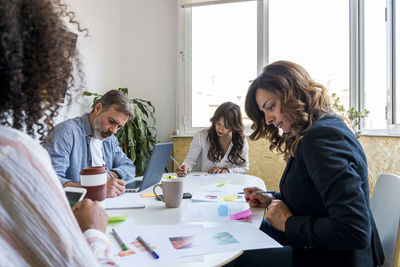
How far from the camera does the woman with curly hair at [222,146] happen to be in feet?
8.25

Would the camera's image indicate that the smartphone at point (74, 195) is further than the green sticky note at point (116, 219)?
No

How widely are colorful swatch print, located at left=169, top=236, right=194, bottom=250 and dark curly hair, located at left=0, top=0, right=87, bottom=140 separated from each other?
48 centimetres

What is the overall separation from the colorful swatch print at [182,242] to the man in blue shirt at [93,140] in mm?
939

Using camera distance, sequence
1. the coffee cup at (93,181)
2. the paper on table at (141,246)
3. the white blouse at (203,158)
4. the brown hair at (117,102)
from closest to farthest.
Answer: the paper on table at (141,246) < the coffee cup at (93,181) < the brown hair at (117,102) < the white blouse at (203,158)

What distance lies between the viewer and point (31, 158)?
44 cm

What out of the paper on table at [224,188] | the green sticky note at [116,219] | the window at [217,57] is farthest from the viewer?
the window at [217,57]

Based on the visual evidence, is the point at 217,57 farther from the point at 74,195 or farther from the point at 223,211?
the point at 74,195

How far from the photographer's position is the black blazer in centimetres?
81

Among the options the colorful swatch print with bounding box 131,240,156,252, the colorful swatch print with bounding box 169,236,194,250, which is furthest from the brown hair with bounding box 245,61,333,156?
the colorful swatch print with bounding box 131,240,156,252

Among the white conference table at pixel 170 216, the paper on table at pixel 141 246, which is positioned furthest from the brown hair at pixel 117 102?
the paper on table at pixel 141 246

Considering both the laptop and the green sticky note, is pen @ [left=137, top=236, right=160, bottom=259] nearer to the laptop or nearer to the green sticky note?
the green sticky note

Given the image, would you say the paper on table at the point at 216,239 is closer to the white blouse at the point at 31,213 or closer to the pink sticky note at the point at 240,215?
the pink sticky note at the point at 240,215

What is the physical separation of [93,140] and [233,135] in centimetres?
127

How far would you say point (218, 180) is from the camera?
185 centimetres
